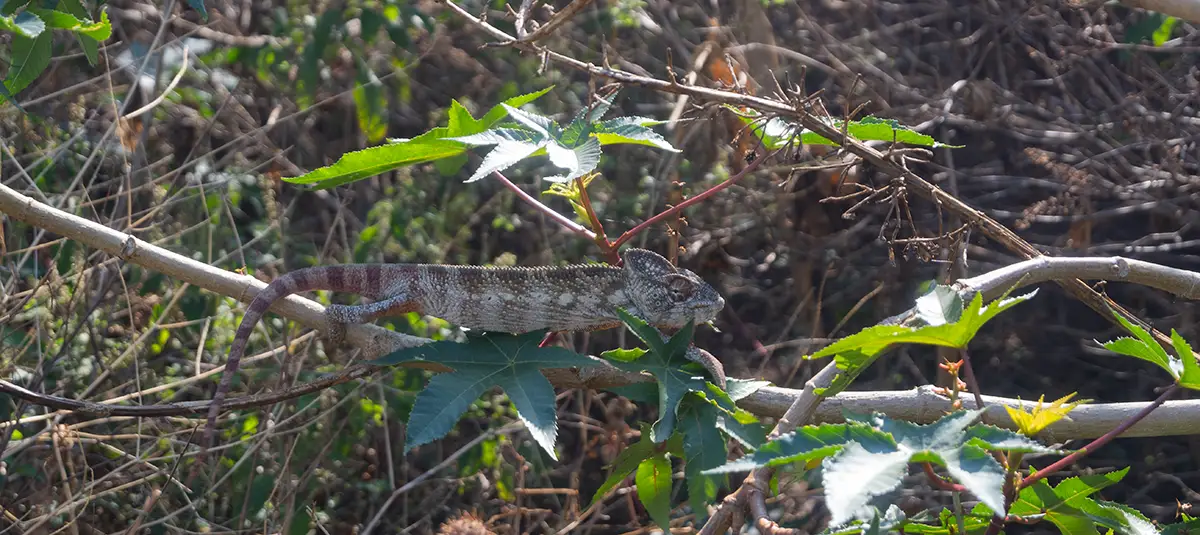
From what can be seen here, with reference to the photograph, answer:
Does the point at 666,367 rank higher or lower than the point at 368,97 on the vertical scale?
higher

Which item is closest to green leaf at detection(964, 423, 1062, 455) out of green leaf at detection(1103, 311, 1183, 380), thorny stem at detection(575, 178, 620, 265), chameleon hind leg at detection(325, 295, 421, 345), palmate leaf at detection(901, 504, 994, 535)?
palmate leaf at detection(901, 504, 994, 535)

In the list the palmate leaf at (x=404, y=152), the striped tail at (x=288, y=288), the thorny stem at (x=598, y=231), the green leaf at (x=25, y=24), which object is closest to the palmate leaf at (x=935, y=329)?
the thorny stem at (x=598, y=231)

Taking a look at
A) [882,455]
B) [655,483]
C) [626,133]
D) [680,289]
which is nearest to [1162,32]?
[680,289]

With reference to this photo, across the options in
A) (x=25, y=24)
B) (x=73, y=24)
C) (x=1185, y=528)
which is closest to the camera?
(x=1185, y=528)

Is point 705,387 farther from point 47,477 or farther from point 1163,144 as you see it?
point 1163,144

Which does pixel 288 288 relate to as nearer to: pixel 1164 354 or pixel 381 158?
pixel 381 158

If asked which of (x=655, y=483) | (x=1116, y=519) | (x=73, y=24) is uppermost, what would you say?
(x=73, y=24)
